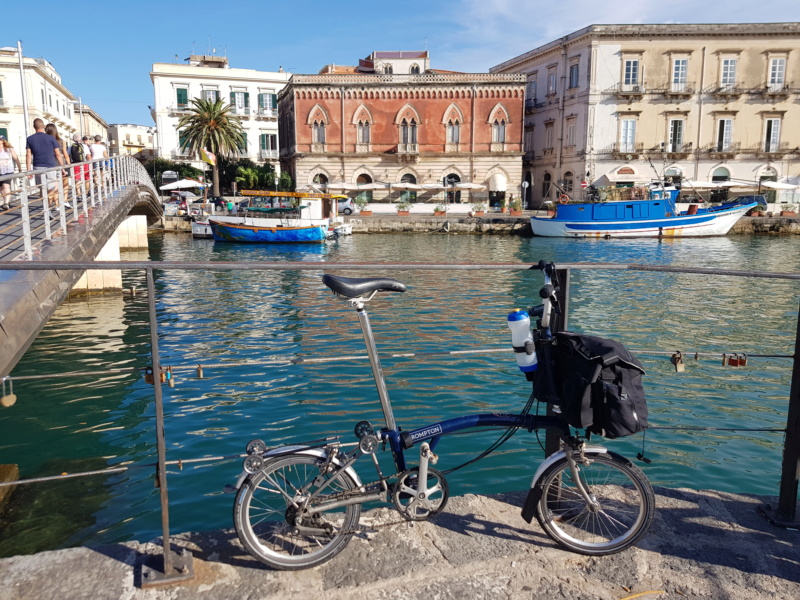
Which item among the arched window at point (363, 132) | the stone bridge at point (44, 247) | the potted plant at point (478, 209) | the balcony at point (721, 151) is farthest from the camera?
the arched window at point (363, 132)

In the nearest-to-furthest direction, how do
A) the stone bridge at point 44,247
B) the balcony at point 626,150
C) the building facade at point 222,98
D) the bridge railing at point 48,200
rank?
the stone bridge at point 44,247 → the bridge railing at point 48,200 → the balcony at point 626,150 → the building facade at point 222,98

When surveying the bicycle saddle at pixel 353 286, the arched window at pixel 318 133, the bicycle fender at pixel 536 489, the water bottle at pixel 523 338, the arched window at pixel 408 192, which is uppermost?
the arched window at pixel 318 133

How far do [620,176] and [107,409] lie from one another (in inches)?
1836

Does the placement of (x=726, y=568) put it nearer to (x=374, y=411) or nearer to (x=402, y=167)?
(x=374, y=411)

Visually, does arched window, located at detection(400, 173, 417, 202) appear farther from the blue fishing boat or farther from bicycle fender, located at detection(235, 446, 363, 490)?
bicycle fender, located at detection(235, 446, 363, 490)

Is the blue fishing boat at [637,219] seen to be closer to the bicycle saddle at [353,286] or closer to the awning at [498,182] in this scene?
the awning at [498,182]

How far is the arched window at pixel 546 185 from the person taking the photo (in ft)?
175

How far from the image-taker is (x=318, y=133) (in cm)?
5047

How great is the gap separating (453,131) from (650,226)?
1828cm

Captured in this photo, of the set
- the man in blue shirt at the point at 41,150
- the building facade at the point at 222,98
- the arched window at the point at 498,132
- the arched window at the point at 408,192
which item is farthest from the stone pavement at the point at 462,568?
the building facade at the point at 222,98

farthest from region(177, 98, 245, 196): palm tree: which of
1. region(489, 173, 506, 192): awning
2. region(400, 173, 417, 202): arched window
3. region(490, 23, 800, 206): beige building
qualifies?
region(490, 23, 800, 206): beige building

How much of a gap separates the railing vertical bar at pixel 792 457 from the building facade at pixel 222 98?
58.7 m

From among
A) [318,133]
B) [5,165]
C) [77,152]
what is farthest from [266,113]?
[5,165]

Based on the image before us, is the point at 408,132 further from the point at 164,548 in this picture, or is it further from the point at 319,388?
the point at 164,548
